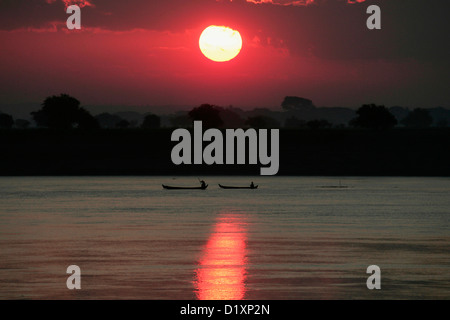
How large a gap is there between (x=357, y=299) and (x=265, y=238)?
15375 millimetres

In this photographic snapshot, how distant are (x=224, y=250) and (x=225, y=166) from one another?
110m

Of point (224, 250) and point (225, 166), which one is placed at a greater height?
point (225, 166)

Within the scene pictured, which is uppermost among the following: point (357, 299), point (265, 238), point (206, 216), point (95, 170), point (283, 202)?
point (95, 170)

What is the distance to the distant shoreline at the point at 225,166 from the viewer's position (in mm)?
141500

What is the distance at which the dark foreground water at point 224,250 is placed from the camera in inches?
925

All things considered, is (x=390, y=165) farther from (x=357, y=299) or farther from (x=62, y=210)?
(x=357, y=299)

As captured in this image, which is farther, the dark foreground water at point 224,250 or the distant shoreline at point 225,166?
the distant shoreline at point 225,166

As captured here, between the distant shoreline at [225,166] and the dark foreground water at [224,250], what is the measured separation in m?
82.1

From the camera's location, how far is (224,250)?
32.6 meters

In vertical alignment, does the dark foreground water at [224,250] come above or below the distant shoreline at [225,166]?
below

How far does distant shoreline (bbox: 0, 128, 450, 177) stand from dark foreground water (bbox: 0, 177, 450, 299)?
82.1m

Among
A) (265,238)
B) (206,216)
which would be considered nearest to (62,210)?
(206,216)

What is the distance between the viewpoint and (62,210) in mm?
54750

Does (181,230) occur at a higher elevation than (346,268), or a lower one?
higher
